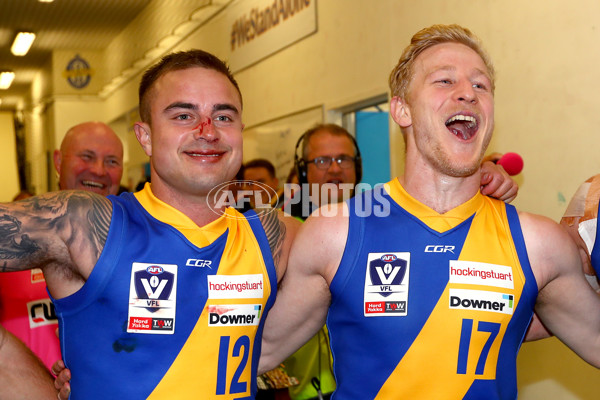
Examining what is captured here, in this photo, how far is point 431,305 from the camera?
81.1 inches

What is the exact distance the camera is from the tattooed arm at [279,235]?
88.4 inches

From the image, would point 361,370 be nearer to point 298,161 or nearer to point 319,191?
point 319,191

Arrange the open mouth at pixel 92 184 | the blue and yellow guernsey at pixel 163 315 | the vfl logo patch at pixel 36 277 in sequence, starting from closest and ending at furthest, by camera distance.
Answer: the blue and yellow guernsey at pixel 163 315 < the vfl logo patch at pixel 36 277 < the open mouth at pixel 92 184

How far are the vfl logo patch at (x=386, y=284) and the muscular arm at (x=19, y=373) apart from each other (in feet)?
3.38

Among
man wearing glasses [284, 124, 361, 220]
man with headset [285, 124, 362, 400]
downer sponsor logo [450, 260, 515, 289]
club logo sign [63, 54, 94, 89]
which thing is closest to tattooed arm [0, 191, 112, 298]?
downer sponsor logo [450, 260, 515, 289]

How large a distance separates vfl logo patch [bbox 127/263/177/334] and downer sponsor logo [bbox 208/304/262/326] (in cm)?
12

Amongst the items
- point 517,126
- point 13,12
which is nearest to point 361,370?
point 517,126

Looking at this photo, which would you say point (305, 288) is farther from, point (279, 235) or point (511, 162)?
point (511, 162)

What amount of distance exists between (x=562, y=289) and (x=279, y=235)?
0.95 metres

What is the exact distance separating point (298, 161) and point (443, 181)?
6.27ft

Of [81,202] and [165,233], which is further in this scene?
[165,233]

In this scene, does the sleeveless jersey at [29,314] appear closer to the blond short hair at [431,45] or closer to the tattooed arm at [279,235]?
the tattooed arm at [279,235]

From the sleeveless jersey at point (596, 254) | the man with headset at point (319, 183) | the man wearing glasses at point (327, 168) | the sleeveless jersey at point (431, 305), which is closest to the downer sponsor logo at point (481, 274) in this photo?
the sleeveless jersey at point (431, 305)

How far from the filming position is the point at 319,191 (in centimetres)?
381
